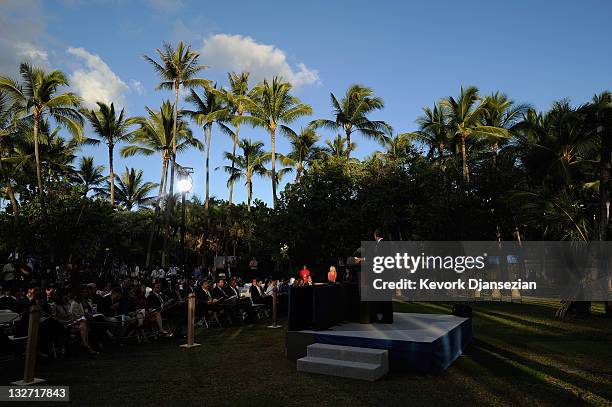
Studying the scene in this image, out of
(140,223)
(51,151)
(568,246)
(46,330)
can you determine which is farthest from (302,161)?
(46,330)

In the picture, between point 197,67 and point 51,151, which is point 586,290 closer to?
point 197,67

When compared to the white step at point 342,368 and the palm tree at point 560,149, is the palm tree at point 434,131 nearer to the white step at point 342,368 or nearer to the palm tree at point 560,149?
the palm tree at point 560,149

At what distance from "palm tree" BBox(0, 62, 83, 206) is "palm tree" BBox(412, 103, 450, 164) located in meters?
24.9

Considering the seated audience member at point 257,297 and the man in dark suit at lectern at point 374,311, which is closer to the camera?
the man in dark suit at lectern at point 374,311

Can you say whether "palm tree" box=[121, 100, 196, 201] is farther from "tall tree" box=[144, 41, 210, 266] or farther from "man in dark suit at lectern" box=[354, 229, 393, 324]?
"man in dark suit at lectern" box=[354, 229, 393, 324]

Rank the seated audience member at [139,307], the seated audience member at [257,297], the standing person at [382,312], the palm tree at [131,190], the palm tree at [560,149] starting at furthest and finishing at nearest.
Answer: the palm tree at [131,190] → the palm tree at [560,149] → the seated audience member at [257,297] → the seated audience member at [139,307] → the standing person at [382,312]

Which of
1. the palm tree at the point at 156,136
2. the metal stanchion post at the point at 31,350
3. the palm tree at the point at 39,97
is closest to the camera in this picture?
the metal stanchion post at the point at 31,350

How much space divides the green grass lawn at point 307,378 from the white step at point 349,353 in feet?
1.02

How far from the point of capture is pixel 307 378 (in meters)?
6.86

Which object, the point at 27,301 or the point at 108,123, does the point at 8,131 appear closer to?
the point at 108,123

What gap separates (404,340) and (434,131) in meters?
32.4

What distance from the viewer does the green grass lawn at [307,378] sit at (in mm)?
5770

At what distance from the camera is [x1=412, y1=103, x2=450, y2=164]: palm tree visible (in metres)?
36.7

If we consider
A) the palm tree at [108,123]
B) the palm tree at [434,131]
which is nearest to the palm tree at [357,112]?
the palm tree at [434,131]
